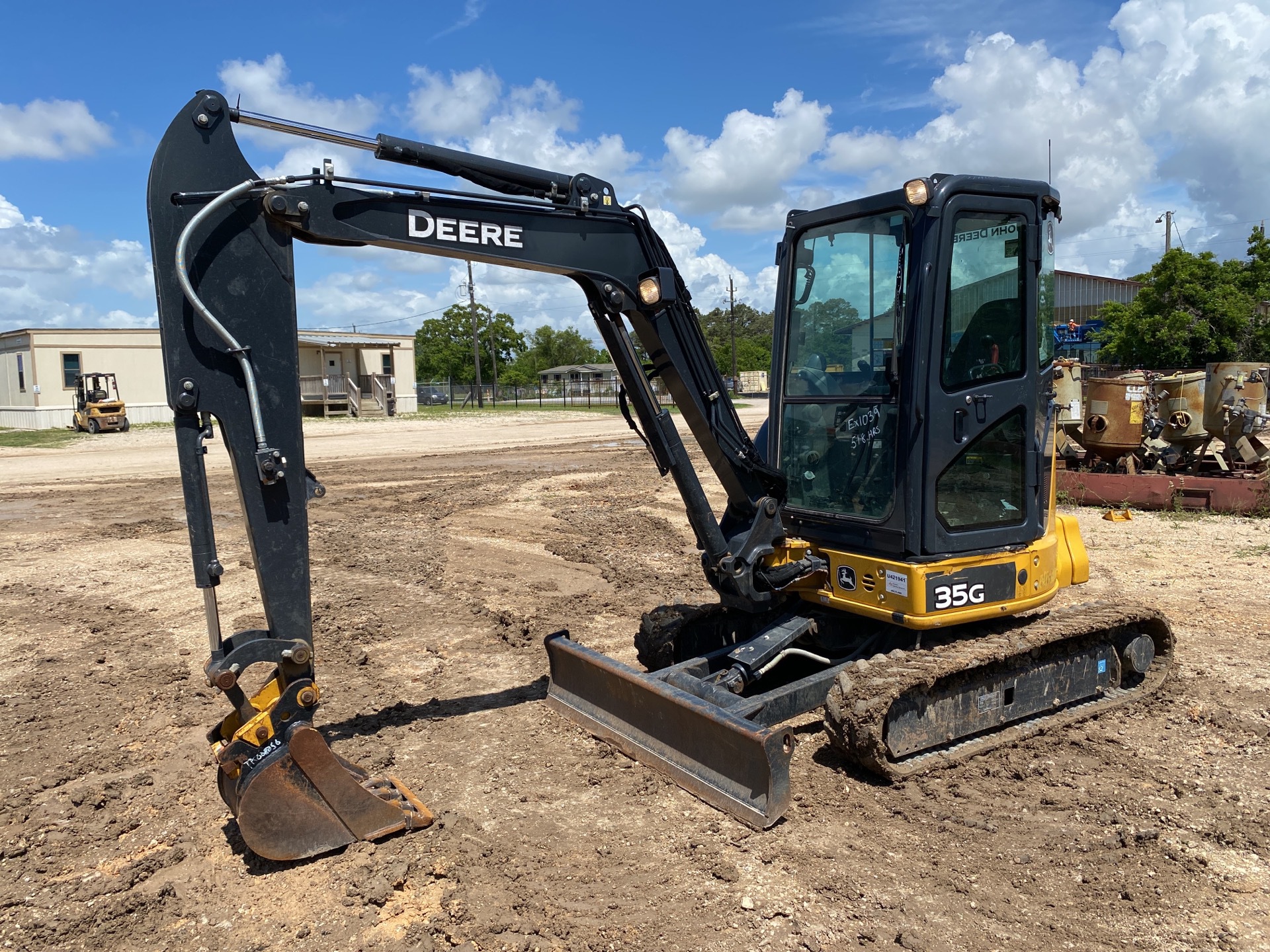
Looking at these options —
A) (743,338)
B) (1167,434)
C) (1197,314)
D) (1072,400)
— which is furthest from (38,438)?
(743,338)

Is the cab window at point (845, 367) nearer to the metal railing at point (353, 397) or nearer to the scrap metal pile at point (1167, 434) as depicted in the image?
the scrap metal pile at point (1167, 434)

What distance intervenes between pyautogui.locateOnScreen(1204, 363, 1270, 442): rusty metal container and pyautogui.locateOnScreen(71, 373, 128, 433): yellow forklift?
31066mm

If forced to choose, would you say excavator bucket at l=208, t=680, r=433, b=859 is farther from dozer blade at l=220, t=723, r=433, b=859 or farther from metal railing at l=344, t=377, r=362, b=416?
metal railing at l=344, t=377, r=362, b=416

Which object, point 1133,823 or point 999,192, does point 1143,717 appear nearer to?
point 1133,823

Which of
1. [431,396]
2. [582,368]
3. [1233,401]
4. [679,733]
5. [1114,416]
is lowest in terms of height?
[679,733]

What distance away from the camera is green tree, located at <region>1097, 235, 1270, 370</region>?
1342 inches

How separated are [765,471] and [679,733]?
5.08 feet

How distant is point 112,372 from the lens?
125 ft

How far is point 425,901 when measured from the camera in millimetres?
3850

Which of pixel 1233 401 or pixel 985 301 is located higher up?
pixel 985 301

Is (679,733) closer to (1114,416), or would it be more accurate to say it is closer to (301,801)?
(301,801)

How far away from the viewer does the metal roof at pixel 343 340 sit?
4328 cm

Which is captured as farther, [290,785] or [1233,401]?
[1233,401]

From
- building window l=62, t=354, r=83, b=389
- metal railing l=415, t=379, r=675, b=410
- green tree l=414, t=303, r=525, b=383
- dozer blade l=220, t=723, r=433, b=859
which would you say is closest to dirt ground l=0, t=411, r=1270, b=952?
dozer blade l=220, t=723, r=433, b=859
